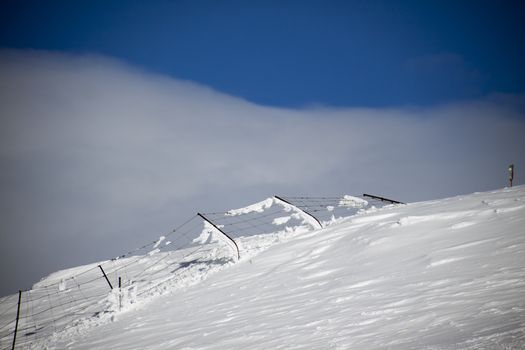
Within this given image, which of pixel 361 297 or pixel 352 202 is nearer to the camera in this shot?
pixel 361 297

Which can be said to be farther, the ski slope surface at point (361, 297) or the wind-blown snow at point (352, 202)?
the wind-blown snow at point (352, 202)

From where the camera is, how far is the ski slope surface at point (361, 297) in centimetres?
305

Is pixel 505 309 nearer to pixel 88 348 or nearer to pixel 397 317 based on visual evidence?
pixel 397 317

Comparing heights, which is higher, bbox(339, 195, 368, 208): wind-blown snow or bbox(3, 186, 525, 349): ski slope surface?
bbox(339, 195, 368, 208): wind-blown snow

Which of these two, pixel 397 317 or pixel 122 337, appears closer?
pixel 397 317

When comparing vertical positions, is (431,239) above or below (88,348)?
above

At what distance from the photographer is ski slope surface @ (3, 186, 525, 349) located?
305 cm

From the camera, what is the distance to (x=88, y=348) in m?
6.16

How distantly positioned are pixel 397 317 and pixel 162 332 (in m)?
4.27

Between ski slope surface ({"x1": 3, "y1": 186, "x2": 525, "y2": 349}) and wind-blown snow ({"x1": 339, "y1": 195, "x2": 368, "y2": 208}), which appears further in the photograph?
wind-blown snow ({"x1": 339, "y1": 195, "x2": 368, "y2": 208})

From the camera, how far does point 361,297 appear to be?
4.58 m

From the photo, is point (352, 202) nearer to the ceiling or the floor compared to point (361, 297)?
nearer to the ceiling

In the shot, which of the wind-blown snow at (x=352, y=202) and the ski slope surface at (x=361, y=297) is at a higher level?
the wind-blown snow at (x=352, y=202)

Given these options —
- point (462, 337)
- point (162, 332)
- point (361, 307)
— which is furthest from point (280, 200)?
point (462, 337)
